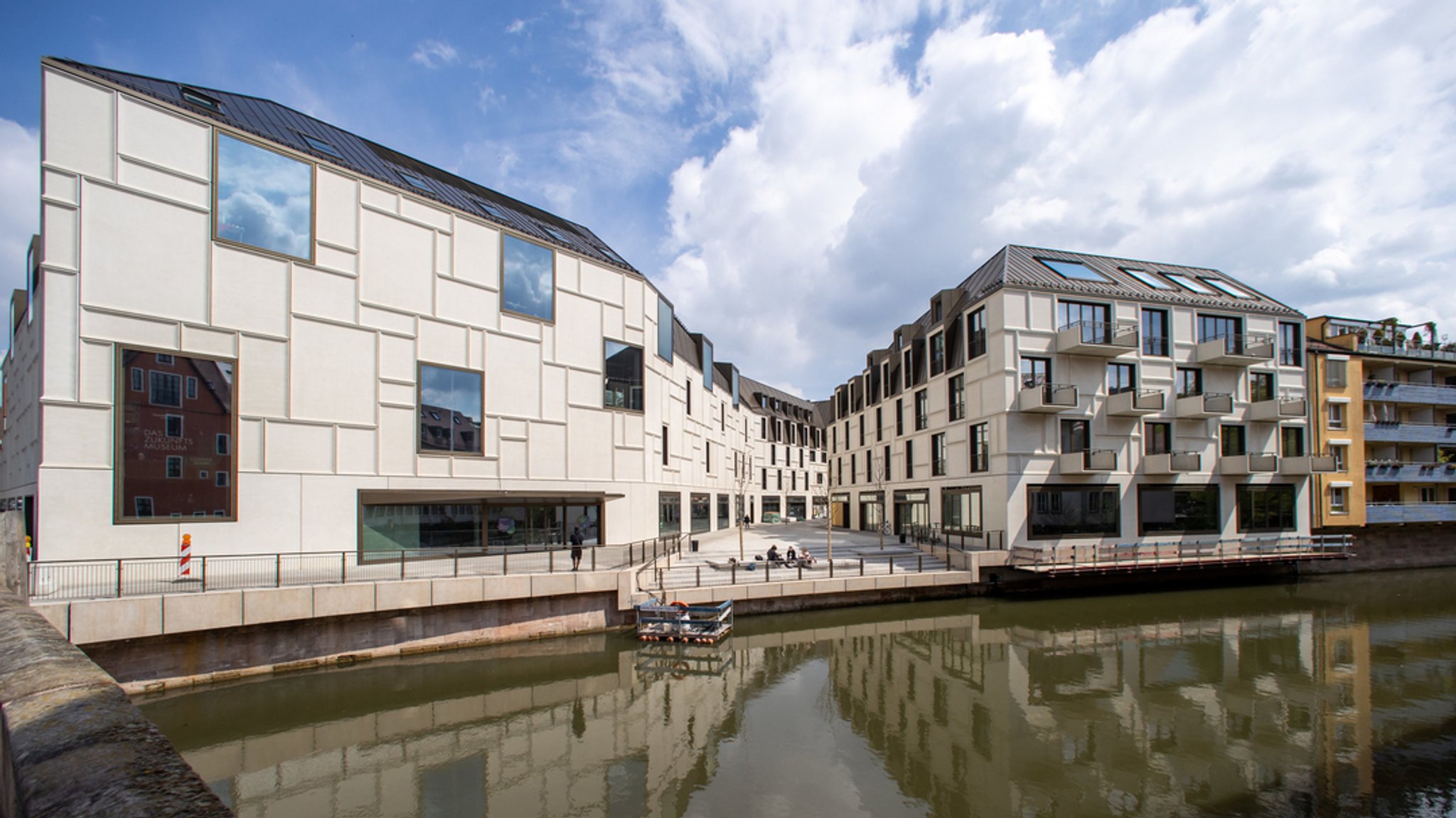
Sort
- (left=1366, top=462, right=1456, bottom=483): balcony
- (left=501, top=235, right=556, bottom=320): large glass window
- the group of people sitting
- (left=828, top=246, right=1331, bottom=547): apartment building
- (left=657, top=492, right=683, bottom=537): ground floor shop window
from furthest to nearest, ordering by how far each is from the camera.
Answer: (left=1366, top=462, right=1456, bottom=483): balcony
(left=657, top=492, right=683, bottom=537): ground floor shop window
(left=828, top=246, right=1331, bottom=547): apartment building
(left=501, top=235, right=556, bottom=320): large glass window
the group of people sitting

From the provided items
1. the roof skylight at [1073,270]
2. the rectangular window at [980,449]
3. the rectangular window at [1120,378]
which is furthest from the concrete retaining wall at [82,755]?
the roof skylight at [1073,270]

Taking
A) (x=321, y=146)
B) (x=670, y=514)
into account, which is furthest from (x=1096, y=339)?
(x=321, y=146)

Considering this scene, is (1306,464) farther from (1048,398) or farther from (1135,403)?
(1048,398)

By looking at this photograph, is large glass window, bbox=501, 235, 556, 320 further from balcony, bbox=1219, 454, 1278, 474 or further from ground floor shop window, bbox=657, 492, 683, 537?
balcony, bbox=1219, 454, 1278, 474

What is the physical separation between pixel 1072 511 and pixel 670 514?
1781cm

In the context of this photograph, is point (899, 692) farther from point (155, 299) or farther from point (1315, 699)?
point (155, 299)

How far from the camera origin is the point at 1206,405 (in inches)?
1077

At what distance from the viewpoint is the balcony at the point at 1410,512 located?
98.5ft

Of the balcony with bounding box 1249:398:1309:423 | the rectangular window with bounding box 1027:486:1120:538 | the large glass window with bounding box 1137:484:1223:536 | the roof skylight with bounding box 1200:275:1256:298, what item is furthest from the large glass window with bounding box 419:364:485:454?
the roof skylight with bounding box 1200:275:1256:298

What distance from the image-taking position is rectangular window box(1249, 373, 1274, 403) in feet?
96.0

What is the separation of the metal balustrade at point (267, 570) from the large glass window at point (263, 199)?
871 cm

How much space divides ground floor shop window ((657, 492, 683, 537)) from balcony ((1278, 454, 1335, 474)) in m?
27.0

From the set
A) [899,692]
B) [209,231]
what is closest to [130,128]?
[209,231]

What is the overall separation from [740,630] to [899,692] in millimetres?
6023
